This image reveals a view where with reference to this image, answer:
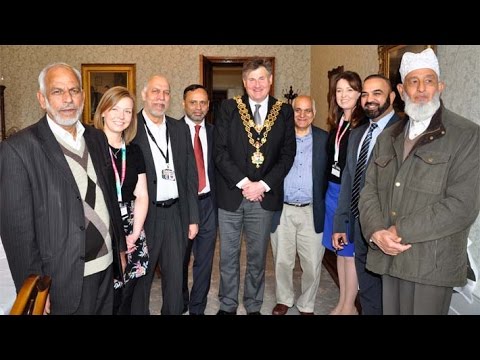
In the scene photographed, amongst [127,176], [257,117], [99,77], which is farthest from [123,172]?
[99,77]

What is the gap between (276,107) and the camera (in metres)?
3.07

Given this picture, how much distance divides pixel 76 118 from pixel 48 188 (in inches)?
14.0

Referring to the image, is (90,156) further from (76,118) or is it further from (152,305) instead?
(152,305)

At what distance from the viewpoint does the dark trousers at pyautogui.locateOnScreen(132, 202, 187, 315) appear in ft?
8.91

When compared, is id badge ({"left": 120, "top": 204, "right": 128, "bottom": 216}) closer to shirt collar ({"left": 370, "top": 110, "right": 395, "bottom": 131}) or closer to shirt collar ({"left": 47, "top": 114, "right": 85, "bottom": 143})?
shirt collar ({"left": 47, "top": 114, "right": 85, "bottom": 143})

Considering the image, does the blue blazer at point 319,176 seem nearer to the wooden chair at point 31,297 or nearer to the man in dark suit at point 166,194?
the man in dark suit at point 166,194

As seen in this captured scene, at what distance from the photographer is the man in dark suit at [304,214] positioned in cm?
321

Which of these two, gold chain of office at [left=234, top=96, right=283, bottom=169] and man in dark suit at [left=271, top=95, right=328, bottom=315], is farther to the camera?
man in dark suit at [left=271, top=95, right=328, bottom=315]

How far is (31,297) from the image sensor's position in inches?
47.0

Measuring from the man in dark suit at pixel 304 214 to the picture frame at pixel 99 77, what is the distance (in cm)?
533

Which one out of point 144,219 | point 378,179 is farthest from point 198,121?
point 378,179

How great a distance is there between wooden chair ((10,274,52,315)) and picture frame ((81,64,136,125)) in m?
6.98

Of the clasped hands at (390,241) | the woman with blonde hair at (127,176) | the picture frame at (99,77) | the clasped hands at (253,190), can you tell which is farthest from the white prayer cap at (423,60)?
the picture frame at (99,77)

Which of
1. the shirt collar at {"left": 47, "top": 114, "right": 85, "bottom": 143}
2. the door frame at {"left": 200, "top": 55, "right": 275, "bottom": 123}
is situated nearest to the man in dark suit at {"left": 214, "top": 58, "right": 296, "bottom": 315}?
the shirt collar at {"left": 47, "top": 114, "right": 85, "bottom": 143}
